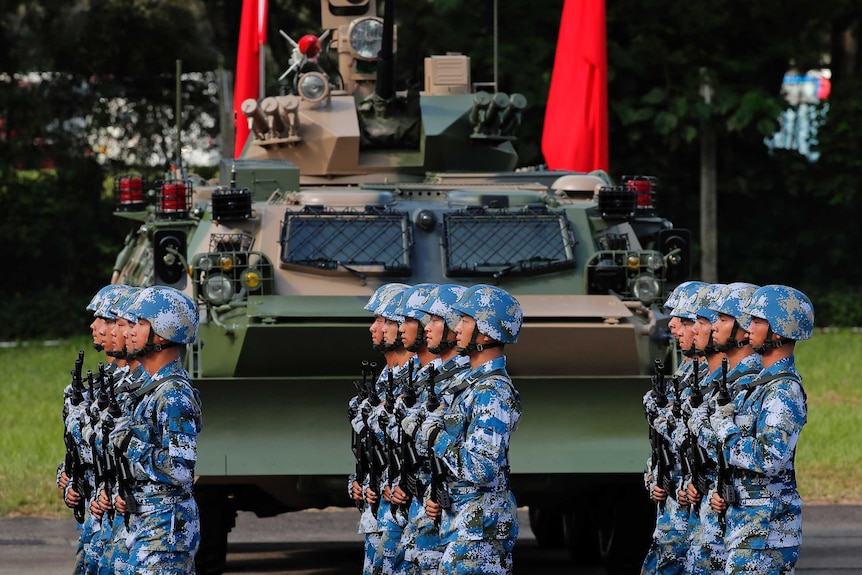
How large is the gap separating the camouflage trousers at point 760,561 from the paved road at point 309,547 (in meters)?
3.62

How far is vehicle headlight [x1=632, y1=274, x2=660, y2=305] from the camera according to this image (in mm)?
10578

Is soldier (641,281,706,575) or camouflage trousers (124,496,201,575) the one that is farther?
soldier (641,281,706,575)

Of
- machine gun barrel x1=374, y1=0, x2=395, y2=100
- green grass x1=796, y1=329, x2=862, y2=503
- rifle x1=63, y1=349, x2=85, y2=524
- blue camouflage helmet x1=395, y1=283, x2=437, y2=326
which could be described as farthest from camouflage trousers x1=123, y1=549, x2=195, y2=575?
green grass x1=796, y1=329, x2=862, y2=503

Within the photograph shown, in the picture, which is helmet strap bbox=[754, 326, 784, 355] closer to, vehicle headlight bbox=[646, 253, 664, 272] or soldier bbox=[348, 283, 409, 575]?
soldier bbox=[348, 283, 409, 575]

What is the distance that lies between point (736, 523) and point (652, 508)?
3.25m

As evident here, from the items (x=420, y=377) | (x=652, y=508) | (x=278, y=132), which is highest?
(x=278, y=132)

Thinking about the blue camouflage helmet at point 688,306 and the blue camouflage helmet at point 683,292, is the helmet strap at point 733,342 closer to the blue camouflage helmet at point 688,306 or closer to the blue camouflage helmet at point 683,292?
the blue camouflage helmet at point 688,306

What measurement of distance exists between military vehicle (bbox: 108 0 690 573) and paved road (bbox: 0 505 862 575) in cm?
80

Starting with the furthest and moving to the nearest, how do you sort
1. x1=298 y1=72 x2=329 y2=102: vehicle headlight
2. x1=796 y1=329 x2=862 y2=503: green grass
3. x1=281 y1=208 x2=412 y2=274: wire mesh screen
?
x1=796 y1=329 x2=862 y2=503: green grass < x1=298 y1=72 x2=329 y2=102: vehicle headlight < x1=281 y1=208 x2=412 y2=274: wire mesh screen

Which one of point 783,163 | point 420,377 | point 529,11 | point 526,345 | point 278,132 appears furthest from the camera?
point 783,163

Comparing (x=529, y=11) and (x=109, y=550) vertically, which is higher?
(x=529, y=11)

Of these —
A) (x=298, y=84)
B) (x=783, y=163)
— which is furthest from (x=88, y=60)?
(x=298, y=84)

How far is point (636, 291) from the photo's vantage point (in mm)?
10586

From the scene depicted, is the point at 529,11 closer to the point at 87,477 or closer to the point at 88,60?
the point at 88,60
